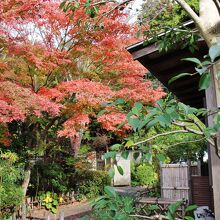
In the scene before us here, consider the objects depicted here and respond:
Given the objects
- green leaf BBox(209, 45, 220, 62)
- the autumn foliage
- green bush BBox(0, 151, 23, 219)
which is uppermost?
the autumn foliage

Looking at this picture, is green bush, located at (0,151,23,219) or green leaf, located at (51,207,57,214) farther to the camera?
green leaf, located at (51,207,57,214)

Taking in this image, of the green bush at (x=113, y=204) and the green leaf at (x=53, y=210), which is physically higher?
the green bush at (x=113, y=204)

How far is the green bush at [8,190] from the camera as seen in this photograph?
25.5 ft

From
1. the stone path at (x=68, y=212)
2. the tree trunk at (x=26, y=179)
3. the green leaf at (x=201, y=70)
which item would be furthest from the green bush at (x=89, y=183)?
the green leaf at (x=201, y=70)

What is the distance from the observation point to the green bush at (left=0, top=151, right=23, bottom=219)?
7766 millimetres

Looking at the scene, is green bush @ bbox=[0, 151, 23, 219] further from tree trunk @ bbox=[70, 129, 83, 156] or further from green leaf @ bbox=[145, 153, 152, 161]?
green leaf @ bbox=[145, 153, 152, 161]

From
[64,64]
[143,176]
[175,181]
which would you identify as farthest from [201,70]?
[143,176]

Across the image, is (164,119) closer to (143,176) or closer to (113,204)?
(113,204)

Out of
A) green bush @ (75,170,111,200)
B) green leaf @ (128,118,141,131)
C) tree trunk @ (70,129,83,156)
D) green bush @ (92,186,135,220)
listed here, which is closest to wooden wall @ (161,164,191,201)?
green bush @ (75,170,111,200)

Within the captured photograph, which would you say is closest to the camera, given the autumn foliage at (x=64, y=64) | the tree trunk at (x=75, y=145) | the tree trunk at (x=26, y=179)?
the autumn foliage at (x=64, y=64)

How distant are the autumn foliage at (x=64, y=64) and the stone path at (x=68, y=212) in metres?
2.78

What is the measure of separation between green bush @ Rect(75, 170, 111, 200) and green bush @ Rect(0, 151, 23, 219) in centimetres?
423

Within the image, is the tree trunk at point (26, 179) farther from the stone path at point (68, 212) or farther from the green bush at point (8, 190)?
the green bush at point (8, 190)

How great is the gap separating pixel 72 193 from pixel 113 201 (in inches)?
427
